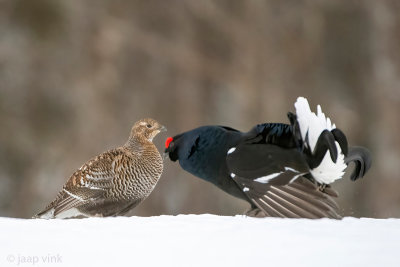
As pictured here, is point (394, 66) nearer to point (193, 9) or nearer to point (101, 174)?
point (193, 9)

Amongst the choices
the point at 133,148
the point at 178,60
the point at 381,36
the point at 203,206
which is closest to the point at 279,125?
the point at 133,148

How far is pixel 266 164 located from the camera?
2049 mm

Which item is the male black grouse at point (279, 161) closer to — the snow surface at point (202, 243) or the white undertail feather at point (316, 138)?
the white undertail feather at point (316, 138)

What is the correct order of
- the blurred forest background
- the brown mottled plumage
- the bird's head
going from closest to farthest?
the brown mottled plumage
the bird's head
the blurred forest background

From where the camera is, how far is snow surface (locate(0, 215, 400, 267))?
134cm

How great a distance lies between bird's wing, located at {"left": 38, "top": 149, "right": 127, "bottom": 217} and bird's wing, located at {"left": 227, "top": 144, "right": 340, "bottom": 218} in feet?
1.33

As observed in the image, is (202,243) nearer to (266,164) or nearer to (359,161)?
(266,164)

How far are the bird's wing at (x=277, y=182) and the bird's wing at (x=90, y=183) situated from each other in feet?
1.33

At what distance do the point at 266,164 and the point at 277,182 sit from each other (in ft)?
0.30

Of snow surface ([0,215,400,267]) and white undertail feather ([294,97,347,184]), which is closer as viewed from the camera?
snow surface ([0,215,400,267])

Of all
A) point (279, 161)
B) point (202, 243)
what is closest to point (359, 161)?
point (279, 161)

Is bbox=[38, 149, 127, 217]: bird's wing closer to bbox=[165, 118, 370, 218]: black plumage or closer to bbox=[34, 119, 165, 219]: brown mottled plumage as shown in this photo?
bbox=[34, 119, 165, 219]: brown mottled plumage
